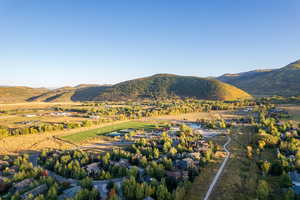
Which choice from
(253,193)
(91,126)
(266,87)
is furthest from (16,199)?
(266,87)

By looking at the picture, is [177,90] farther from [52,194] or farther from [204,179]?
[52,194]

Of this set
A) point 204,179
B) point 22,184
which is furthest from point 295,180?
point 22,184

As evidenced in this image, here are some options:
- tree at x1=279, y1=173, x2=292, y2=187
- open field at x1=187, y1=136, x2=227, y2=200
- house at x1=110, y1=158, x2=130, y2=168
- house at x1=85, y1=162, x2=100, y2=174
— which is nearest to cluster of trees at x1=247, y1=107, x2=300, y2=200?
tree at x1=279, y1=173, x2=292, y2=187

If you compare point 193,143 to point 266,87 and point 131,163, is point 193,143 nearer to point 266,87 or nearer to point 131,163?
point 131,163

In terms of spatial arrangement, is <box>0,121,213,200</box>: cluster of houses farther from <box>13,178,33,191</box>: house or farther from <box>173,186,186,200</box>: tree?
<box>173,186,186,200</box>: tree

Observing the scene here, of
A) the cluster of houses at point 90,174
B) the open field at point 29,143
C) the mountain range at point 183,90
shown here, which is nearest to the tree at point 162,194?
the cluster of houses at point 90,174
